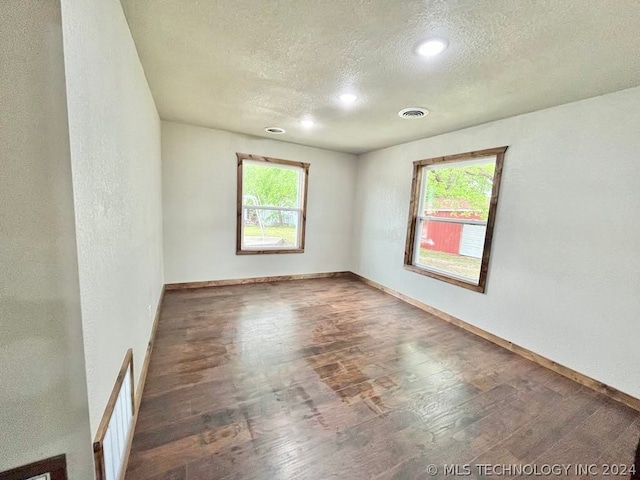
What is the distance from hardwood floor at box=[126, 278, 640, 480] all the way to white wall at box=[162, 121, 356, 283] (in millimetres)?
1278

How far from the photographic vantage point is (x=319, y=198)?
16.5 feet

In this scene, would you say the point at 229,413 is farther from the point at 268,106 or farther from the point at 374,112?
the point at 374,112

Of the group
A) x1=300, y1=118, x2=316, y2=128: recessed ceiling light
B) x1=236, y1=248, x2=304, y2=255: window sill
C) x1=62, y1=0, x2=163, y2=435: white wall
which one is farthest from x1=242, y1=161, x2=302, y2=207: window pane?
x1=62, y1=0, x2=163, y2=435: white wall

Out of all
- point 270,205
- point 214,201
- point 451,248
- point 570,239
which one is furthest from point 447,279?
point 214,201

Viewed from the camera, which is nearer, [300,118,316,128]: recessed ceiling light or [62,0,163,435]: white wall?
[62,0,163,435]: white wall

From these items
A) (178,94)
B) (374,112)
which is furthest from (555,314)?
(178,94)

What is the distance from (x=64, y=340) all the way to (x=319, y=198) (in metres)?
4.43

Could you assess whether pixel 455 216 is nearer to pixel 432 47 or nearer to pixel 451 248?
pixel 451 248

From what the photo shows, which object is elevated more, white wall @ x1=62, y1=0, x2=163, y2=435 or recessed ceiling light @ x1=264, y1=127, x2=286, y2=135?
recessed ceiling light @ x1=264, y1=127, x2=286, y2=135

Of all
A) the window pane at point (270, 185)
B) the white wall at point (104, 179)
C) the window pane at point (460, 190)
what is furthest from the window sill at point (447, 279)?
the white wall at point (104, 179)

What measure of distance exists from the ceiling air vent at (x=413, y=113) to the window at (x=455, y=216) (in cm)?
86

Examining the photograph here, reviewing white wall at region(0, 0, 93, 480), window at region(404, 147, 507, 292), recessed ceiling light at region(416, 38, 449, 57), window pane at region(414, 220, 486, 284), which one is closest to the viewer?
white wall at region(0, 0, 93, 480)

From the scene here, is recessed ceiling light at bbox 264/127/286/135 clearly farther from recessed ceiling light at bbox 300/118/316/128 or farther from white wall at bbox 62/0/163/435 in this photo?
white wall at bbox 62/0/163/435

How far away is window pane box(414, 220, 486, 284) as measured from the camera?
3242mm
